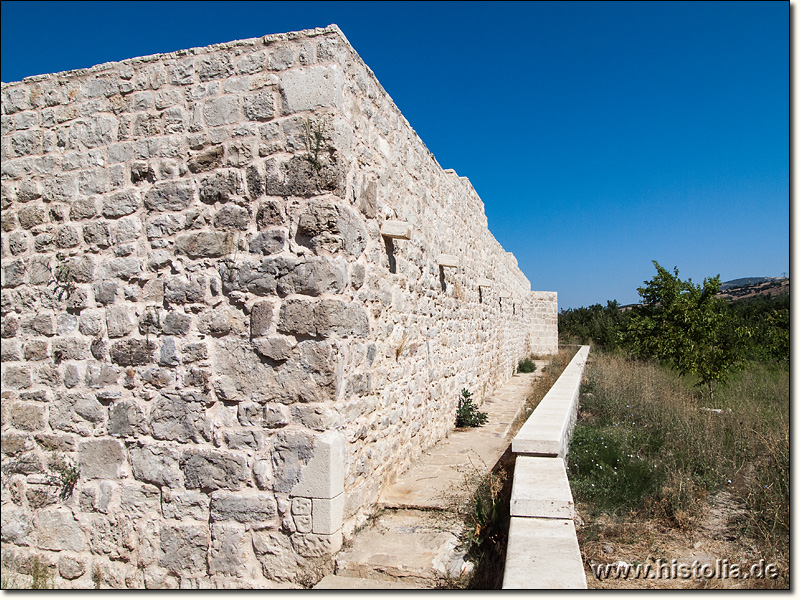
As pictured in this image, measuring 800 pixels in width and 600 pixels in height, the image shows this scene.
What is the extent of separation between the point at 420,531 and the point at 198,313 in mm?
2069

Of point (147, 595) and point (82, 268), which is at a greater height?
point (82, 268)

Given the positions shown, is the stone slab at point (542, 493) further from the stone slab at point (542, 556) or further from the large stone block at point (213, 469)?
the large stone block at point (213, 469)

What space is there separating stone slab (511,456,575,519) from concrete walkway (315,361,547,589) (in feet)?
1.60

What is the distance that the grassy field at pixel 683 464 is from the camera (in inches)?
157

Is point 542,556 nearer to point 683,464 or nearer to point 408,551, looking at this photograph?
point 408,551

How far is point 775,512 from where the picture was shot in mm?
3877

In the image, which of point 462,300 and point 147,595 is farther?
point 462,300

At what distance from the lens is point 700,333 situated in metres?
9.97

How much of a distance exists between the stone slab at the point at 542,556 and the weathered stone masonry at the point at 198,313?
3.66 ft

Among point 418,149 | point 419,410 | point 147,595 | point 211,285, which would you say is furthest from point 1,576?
point 418,149

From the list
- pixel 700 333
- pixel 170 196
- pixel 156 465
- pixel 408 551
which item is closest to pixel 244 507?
pixel 156 465

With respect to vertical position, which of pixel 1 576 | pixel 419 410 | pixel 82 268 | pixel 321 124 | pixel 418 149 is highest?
pixel 418 149

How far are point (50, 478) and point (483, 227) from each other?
23.2 ft

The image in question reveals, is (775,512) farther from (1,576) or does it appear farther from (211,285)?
(1,576)
